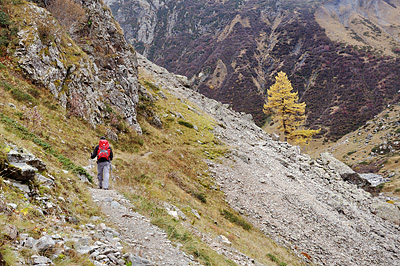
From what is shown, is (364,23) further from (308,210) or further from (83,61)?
(83,61)

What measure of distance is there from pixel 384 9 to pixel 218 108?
17111cm

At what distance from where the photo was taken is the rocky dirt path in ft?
19.7

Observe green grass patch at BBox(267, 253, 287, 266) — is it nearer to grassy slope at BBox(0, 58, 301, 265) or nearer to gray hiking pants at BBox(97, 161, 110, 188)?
grassy slope at BBox(0, 58, 301, 265)

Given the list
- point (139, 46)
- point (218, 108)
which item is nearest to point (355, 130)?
point (218, 108)

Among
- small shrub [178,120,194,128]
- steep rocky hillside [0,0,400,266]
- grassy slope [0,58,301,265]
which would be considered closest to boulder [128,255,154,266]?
steep rocky hillside [0,0,400,266]

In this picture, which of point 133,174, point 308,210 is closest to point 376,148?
point 308,210

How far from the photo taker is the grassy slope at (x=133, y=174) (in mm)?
7285

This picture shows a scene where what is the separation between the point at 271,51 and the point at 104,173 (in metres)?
130

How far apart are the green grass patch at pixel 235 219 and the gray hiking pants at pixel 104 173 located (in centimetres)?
916

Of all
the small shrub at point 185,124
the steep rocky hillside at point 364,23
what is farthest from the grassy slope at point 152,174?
the steep rocky hillside at point 364,23

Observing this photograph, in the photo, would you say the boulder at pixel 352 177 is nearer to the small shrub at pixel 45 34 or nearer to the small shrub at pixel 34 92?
the small shrub at pixel 34 92

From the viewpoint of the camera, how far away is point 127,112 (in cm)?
2175

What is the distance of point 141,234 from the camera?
6.85 metres

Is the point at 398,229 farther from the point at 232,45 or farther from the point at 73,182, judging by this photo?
the point at 232,45
